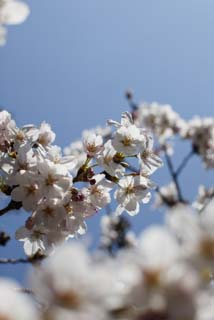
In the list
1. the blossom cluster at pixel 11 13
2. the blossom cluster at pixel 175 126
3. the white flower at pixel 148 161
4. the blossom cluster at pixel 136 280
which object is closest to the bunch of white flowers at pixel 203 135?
the blossom cluster at pixel 175 126

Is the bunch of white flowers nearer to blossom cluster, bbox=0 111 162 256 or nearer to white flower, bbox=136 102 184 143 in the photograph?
white flower, bbox=136 102 184 143

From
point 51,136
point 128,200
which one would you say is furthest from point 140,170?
point 51,136

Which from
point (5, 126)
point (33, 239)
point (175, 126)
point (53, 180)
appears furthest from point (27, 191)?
point (175, 126)

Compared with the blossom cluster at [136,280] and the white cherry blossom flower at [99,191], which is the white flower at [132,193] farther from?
the blossom cluster at [136,280]

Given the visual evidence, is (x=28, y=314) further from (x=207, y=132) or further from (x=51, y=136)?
(x=207, y=132)

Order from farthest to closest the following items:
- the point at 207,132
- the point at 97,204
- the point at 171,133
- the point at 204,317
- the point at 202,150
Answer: the point at 171,133 → the point at 207,132 → the point at 202,150 → the point at 97,204 → the point at 204,317
